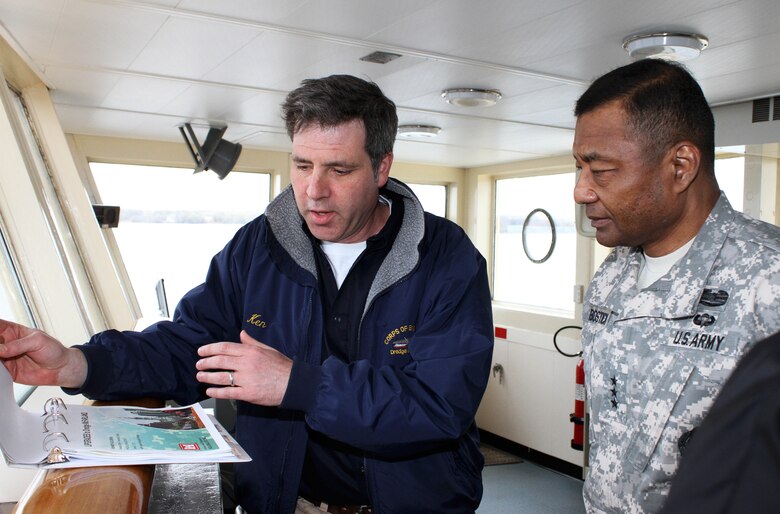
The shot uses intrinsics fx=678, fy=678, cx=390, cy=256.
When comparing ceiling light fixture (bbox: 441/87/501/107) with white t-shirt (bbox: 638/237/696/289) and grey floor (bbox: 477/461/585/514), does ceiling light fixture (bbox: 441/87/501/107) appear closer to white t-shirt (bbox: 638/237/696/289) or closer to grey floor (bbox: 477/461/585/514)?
white t-shirt (bbox: 638/237/696/289)

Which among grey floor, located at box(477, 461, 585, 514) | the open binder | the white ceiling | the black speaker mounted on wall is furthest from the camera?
grey floor, located at box(477, 461, 585, 514)

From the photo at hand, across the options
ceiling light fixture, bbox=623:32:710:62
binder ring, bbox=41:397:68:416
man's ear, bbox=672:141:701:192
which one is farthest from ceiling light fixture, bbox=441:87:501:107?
binder ring, bbox=41:397:68:416

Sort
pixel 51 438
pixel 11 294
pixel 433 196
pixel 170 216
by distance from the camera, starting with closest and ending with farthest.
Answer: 1. pixel 51 438
2. pixel 11 294
3. pixel 170 216
4. pixel 433 196

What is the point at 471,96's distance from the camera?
10.9 ft

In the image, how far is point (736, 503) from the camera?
1.36 ft

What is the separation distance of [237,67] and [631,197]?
2.06 m

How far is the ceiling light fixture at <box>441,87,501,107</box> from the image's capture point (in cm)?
330

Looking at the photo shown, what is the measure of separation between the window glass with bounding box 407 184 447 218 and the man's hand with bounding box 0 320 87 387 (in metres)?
5.83

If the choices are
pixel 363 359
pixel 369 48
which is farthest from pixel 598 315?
pixel 369 48

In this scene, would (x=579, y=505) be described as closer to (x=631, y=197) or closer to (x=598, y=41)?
(x=598, y=41)

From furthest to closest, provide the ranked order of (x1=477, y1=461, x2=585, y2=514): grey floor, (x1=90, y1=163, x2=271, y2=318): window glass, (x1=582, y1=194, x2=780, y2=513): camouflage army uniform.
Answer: (x1=90, y1=163, x2=271, y2=318): window glass, (x1=477, y1=461, x2=585, y2=514): grey floor, (x1=582, y1=194, x2=780, y2=513): camouflage army uniform

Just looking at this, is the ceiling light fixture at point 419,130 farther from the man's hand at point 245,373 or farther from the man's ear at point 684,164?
the man's hand at point 245,373

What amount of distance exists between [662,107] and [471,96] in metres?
1.96

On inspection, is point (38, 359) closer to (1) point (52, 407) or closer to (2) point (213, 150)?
(1) point (52, 407)
